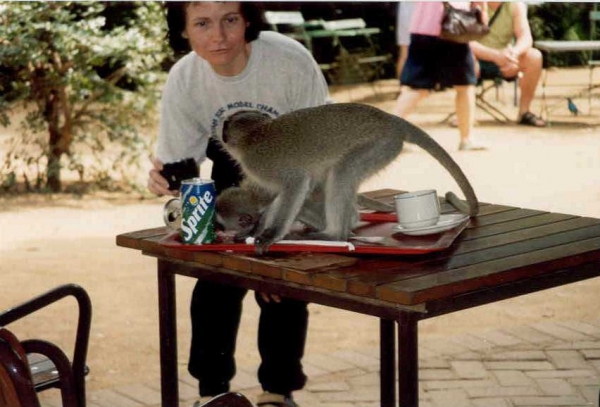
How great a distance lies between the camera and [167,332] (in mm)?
3264

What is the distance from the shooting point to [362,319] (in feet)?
18.4

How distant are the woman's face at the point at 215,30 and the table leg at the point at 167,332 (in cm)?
71

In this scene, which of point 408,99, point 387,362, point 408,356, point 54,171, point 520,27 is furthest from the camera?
point 520,27

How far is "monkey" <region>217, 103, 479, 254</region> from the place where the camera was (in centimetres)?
309

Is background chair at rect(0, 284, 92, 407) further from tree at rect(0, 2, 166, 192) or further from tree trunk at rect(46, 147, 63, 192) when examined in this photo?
tree trunk at rect(46, 147, 63, 192)

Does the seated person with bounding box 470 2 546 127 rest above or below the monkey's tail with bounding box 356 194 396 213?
below

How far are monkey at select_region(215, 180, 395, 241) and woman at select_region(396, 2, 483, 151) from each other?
728 centimetres

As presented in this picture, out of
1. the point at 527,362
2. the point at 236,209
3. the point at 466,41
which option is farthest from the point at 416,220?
the point at 466,41

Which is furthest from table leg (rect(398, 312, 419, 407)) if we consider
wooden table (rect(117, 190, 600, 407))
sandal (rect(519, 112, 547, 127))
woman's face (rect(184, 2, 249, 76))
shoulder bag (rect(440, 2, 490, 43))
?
sandal (rect(519, 112, 547, 127))

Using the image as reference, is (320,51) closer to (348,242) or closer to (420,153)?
(420,153)

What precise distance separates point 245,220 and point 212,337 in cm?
75

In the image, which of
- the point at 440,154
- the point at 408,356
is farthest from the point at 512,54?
the point at 408,356

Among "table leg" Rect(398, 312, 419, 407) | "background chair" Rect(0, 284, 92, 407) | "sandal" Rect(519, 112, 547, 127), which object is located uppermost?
"table leg" Rect(398, 312, 419, 407)

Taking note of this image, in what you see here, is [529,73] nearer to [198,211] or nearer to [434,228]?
[434,228]
